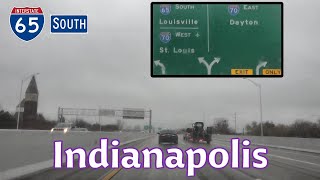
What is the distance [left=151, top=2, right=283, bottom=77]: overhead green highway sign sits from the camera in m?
18.0

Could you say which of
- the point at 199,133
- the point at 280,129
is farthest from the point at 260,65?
the point at 280,129

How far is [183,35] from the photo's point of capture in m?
18.2

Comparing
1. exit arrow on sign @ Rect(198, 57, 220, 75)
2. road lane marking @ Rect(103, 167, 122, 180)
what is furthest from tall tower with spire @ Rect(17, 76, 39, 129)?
exit arrow on sign @ Rect(198, 57, 220, 75)

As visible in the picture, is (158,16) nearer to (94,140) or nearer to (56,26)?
(56,26)

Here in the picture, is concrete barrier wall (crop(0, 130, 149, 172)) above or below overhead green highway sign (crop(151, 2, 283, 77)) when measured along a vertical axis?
below

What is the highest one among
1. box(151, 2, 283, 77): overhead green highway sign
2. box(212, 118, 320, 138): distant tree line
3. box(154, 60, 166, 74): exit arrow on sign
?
box(151, 2, 283, 77): overhead green highway sign

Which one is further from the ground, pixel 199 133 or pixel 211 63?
pixel 211 63

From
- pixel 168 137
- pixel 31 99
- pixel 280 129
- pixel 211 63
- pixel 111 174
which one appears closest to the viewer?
pixel 111 174

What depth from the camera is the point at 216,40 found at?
18.2 m

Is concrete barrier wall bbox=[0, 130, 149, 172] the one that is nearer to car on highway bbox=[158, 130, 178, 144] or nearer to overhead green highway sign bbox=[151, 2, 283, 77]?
overhead green highway sign bbox=[151, 2, 283, 77]

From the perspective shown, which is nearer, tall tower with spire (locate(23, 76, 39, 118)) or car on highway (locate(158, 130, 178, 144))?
car on highway (locate(158, 130, 178, 144))

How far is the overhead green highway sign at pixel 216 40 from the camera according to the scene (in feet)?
58.9

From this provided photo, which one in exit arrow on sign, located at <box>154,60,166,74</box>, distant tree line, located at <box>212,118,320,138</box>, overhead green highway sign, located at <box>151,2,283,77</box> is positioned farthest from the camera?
distant tree line, located at <box>212,118,320,138</box>

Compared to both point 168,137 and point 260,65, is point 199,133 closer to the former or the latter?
point 168,137
